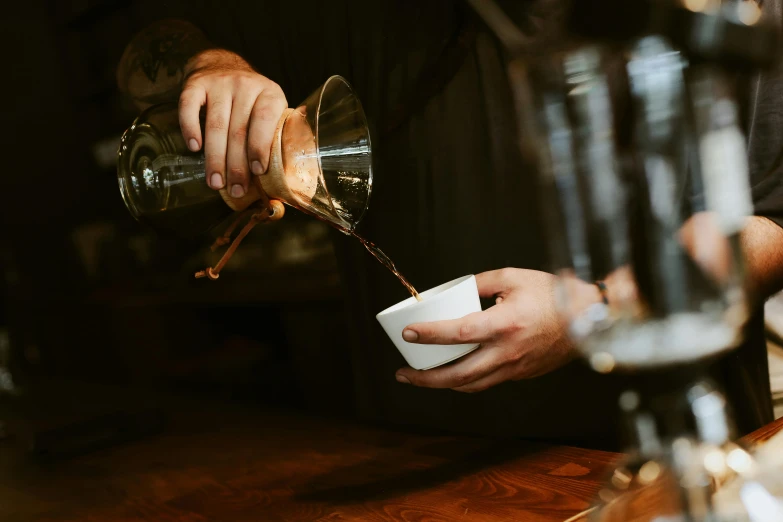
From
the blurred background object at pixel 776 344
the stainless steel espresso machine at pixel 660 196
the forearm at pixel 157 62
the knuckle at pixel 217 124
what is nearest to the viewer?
the stainless steel espresso machine at pixel 660 196

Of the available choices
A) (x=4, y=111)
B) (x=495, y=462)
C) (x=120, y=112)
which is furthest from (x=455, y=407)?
(x=4, y=111)

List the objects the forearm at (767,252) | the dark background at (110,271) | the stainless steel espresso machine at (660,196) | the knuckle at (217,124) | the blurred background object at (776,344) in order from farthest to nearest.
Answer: the dark background at (110,271), the blurred background object at (776,344), the forearm at (767,252), the knuckle at (217,124), the stainless steel espresso machine at (660,196)

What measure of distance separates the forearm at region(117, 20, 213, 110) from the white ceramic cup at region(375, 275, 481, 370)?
0.60 metres

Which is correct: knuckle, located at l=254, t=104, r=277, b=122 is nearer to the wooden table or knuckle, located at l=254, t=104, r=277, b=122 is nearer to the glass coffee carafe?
the glass coffee carafe

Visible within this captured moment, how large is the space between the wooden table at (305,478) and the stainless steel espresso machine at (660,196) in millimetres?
178

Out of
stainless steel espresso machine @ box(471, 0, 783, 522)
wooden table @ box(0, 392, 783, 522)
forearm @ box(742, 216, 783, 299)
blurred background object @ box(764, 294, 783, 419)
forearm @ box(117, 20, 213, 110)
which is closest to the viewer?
stainless steel espresso machine @ box(471, 0, 783, 522)

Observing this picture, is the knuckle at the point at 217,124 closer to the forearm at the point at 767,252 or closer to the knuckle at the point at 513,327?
the knuckle at the point at 513,327

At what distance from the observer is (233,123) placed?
749 millimetres

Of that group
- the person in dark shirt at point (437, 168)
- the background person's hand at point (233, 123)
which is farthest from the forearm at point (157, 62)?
the background person's hand at point (233, 123)

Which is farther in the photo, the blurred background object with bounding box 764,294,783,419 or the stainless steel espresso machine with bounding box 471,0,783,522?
the blurred background object with bounding box 764,294,783,419

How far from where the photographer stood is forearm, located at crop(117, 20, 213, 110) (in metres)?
1.13

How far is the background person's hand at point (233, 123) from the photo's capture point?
725mm

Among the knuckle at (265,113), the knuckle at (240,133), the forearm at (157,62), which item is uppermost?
the forearm at (157,62)

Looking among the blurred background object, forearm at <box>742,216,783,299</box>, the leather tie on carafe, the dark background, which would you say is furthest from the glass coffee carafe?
the dark background
